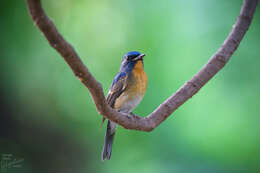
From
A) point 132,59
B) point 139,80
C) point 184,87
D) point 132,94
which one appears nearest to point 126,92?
point 132,94

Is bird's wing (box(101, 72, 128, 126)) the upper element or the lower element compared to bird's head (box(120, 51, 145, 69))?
lower

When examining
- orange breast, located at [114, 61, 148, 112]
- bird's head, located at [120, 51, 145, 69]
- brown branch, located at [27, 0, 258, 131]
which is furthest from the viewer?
bird's head, located at [120, 51, 145, 69]

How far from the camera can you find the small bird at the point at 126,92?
4723 mm

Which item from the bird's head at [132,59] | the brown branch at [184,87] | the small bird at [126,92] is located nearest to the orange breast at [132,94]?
the small bird at [126,92]

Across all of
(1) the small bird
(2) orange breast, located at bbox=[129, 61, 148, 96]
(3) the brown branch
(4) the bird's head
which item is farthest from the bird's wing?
→ (3) the brown branch

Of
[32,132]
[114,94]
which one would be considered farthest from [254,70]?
[32,132]

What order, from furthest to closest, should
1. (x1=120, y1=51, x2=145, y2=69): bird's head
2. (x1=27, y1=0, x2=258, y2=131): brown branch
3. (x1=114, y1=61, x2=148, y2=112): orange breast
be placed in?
(x1=120, y1=51, x2=145, y2=69): bird's head → (x1=114, y1=61, x2=148, y2=112): orange breast → (x1=27, y1=0, x2=258, y2=131): brown branch

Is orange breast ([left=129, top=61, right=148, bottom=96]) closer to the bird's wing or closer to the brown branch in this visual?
the bird's wing

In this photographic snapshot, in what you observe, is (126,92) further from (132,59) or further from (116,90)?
(132,59)

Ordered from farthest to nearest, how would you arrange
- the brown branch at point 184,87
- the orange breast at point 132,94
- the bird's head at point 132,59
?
the bird's head at point 132,59, the orange breast at point 132,94, the brown branch at point 184,87

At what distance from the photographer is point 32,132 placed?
21.2 feet

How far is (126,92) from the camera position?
474 centimetres

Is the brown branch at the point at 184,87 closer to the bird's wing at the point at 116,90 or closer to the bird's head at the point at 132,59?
the bird's wing at the point at 116,90

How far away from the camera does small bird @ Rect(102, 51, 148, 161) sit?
472 cm
